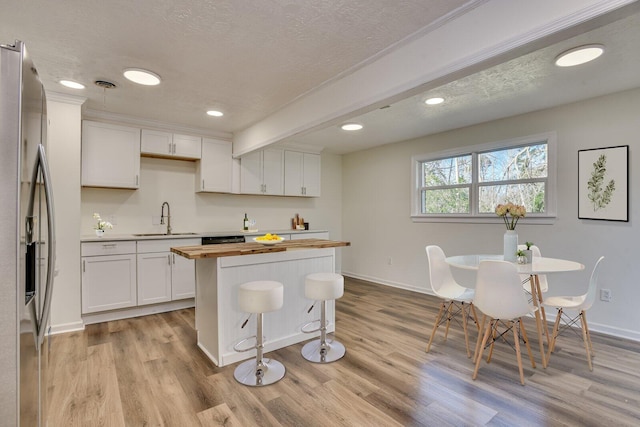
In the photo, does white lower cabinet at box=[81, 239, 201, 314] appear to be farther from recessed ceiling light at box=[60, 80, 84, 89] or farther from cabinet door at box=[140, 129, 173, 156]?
recessed ceiling light at box=[60, 80, 84, 89]

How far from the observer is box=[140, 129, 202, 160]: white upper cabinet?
4.02m

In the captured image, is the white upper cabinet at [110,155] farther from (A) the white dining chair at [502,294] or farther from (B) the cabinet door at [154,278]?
(A) the white dining chair at [502,294]

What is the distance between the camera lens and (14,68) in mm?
1009

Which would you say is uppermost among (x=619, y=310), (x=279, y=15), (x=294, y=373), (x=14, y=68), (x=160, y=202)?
(x=279, y=15)

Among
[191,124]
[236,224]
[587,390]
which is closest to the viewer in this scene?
[587,390]

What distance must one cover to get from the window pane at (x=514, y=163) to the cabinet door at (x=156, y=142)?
4155mm

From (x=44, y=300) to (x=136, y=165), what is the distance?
2.96 m

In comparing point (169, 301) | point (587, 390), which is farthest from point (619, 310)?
point (169, 301)

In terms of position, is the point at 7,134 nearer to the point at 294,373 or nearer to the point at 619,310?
the point at 294,373

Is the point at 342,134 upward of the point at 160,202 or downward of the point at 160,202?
upward

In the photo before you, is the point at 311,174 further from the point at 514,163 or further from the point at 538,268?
the point at 538,268

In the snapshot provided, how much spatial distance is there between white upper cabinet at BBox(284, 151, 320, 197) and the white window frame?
1654 mm

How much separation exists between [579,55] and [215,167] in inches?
161

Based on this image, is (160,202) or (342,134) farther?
(342,134)
